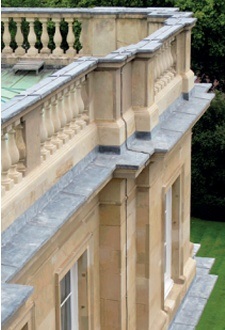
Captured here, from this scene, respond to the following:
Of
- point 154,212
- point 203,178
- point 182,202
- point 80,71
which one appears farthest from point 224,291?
point 80,71

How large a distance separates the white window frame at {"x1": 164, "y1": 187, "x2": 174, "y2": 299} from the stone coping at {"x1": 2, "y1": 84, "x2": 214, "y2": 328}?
1674mm

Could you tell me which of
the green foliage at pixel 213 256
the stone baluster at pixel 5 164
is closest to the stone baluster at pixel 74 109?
the stone baluster at pixel 5 164

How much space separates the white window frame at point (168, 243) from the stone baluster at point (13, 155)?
6.01 metres

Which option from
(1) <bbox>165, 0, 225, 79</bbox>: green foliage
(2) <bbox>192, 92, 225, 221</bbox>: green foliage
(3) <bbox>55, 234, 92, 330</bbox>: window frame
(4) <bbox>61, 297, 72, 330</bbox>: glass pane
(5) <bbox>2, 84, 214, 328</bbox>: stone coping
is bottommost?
(2) <bbox>192, 92, 225, 221</bbox>: green foliage

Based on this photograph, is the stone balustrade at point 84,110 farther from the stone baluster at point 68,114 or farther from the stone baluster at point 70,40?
the stone baluster at point 70,40

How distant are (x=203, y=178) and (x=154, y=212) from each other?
77.7ft

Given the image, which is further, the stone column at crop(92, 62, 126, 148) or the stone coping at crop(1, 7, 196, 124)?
the stone column at crop(92, 62, 126, 148)

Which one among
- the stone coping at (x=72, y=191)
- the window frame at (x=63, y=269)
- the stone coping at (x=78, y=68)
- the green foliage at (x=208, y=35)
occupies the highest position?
the stone coping at (x=78, y=68)

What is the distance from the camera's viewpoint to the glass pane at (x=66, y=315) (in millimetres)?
11070

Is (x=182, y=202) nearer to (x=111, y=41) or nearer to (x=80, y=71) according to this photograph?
(x=111, y=41)

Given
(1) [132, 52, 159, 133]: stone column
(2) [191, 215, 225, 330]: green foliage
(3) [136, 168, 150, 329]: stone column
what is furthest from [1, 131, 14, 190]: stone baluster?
(2) [191, 215, 225, 330]: green foliage

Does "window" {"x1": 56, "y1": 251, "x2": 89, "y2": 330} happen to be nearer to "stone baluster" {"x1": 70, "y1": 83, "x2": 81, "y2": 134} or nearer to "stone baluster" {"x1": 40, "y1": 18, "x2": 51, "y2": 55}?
"stone baluster" {"x1": 70, "y1": 83, "x2": 81, "y2": 134}

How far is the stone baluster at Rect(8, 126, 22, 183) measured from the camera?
9.02 metres

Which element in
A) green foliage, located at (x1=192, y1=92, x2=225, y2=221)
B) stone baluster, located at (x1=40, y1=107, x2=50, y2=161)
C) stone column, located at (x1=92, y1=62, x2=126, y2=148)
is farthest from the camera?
green foliage, located at (x1=192, y1=92, x2=225, y2=221)
